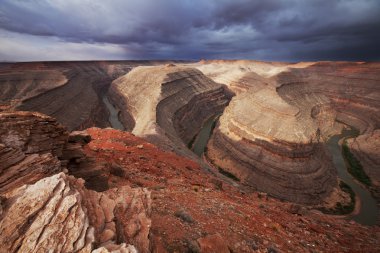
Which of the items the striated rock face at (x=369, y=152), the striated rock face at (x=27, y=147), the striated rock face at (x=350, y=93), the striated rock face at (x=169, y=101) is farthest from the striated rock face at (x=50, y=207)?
the striated rock face at (x=350, y=93)

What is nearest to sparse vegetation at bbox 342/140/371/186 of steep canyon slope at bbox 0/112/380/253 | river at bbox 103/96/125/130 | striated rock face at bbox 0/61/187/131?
steep canyon slope at bbox 0/112/380/253

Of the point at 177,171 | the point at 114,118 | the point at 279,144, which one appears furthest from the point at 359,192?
the point at 114,118

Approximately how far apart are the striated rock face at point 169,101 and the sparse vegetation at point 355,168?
120 feet

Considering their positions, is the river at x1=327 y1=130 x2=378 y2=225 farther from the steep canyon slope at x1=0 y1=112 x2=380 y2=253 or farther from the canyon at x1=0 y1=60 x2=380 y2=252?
the steep canyon slope at x1=0 y1=112 x2=380 y2=253

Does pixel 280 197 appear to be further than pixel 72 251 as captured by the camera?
Yes

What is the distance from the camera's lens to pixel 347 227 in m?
15.9

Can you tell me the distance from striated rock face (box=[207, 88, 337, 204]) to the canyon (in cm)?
21

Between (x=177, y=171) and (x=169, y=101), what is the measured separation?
44.0 meters

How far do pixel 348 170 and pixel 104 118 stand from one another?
66.7 meters

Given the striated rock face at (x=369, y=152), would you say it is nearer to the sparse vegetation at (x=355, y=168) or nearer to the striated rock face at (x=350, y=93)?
the sparse vegetation at (x=355, y=168)

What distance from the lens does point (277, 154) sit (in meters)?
39.8

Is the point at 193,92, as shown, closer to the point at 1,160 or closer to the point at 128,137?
the point at 128,137

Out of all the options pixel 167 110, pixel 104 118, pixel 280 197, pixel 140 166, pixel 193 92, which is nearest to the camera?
pixel 140 166

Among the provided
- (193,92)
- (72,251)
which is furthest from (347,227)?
(193,92)
